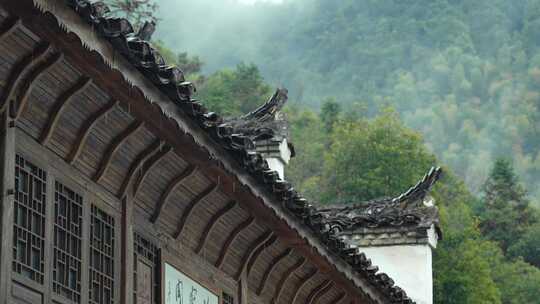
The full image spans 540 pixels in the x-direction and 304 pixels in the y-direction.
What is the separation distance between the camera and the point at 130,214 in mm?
18188

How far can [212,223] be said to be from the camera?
810 inches

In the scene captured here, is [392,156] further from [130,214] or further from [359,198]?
[130,214]

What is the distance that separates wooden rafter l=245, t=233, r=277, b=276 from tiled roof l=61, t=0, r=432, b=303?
2.02 ft

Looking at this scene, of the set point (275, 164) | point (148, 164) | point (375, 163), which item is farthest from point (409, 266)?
point (375, 163)

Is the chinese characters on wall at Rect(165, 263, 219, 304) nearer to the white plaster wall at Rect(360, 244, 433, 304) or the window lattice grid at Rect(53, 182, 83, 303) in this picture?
the window lattice grid at Rect(53, 182, 83, 303)

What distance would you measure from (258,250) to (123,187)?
441cm

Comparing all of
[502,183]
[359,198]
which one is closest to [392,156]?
[359,198]

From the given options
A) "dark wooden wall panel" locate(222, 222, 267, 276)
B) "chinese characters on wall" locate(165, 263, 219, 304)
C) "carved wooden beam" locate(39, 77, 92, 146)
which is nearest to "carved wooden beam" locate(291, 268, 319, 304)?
"dark wooden wall panel" locate(222, 222, 267, 276)

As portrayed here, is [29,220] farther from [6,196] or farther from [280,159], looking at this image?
[280,159]

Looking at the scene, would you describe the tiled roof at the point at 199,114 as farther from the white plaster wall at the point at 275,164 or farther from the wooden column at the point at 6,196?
the white plaster wall at the point at 275,164

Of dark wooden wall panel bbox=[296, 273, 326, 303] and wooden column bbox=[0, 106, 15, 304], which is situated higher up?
dark wooden wall panel bbox=[296, 273, 326, 303]

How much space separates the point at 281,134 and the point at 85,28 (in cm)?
1563

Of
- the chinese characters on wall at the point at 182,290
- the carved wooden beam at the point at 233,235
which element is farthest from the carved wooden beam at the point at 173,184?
the carved wooden beam at the point at 233,235

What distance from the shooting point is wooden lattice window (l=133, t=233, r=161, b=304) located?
60.3 ft
